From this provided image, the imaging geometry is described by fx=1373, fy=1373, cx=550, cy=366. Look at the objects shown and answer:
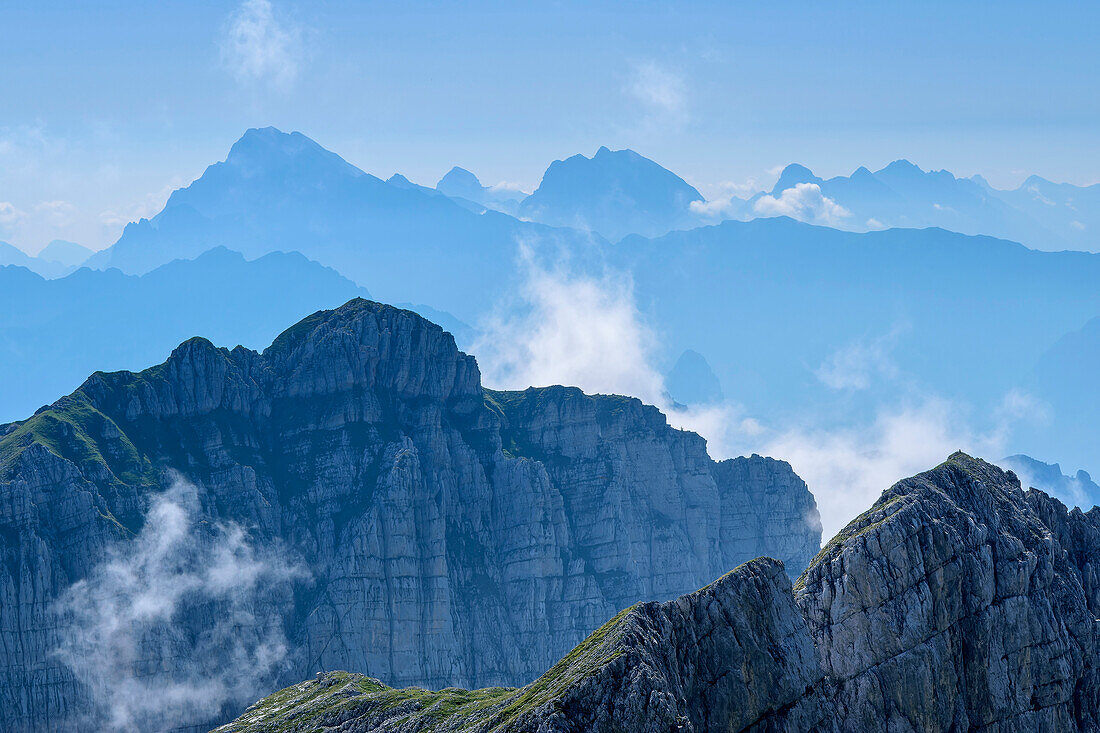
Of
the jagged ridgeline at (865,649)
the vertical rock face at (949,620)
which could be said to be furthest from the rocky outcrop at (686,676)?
the vertical rock face at (949,620)

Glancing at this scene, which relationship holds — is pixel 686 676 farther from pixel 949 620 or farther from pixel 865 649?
pixel 949 620

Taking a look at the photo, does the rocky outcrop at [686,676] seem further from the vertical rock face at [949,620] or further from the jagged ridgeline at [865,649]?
the vertical rock face at [949,620]

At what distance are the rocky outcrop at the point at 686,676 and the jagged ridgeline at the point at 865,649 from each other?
0.56 feet

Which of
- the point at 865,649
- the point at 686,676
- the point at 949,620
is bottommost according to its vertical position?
the point at 686,676

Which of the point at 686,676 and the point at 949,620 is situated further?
the point at 949,620

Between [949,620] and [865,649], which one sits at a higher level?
[949,620]

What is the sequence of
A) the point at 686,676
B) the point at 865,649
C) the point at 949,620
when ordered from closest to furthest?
the point at 686,676, the point at 865,649, the point at 949,620

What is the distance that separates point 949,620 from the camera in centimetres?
14312

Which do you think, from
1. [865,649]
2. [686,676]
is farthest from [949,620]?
[686,676]

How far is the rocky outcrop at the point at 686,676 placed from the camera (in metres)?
110

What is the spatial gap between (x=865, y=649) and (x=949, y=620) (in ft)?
38.5

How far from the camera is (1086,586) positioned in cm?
16850

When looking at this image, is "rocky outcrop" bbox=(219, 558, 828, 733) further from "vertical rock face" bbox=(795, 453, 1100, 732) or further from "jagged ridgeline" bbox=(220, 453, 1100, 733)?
"vertical rock face" bbox=(795, 453, 1100, 732)

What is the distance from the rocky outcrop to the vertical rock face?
8.00 m
